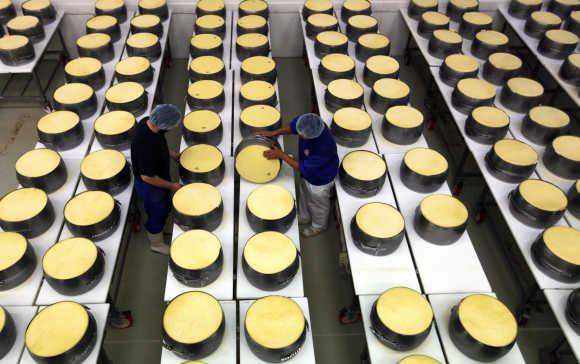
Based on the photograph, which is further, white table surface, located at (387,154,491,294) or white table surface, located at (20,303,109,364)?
white table surface, located at (387,154,491,294)

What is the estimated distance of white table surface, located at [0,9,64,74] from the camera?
14.9ft

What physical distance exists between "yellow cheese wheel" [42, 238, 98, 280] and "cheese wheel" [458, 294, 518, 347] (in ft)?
7.52

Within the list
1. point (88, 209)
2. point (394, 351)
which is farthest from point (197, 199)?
point (394, 351)

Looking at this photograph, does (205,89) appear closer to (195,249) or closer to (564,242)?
(195,249)

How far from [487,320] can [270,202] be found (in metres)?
1.58

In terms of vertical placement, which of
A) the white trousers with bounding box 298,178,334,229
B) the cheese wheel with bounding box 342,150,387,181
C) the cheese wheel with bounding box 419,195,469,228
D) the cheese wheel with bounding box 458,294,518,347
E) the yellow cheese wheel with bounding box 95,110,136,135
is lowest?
the white trousers with bounding box 298,178,334,229

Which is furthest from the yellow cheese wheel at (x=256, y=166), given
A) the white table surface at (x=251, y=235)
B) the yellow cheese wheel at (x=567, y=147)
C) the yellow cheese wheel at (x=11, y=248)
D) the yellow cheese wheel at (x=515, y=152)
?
the yellow cheese wheel at (x=567, y=147)

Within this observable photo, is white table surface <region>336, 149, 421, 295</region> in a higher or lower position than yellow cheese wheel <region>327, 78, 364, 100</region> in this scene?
lower

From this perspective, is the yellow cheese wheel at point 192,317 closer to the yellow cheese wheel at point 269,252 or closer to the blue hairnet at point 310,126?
the yellow cheese wheel at point 269,252

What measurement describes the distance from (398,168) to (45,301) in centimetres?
271

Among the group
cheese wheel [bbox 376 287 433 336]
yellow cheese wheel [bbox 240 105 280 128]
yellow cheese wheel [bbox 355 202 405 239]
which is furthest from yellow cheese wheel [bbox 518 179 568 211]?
yellow cheese wheel [bbox 240 105 280 128]

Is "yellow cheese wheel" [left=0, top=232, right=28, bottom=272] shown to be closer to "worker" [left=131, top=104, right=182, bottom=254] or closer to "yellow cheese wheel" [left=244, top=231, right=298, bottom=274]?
"worker" [left=131, top=104, right=182, bottom=254]

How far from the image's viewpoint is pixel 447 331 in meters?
2.71

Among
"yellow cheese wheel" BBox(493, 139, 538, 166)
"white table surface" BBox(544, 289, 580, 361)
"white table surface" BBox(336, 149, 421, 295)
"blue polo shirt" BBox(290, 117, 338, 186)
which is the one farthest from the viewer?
"yellow cheese wheel" BBox(493, 139, 538, 166)
